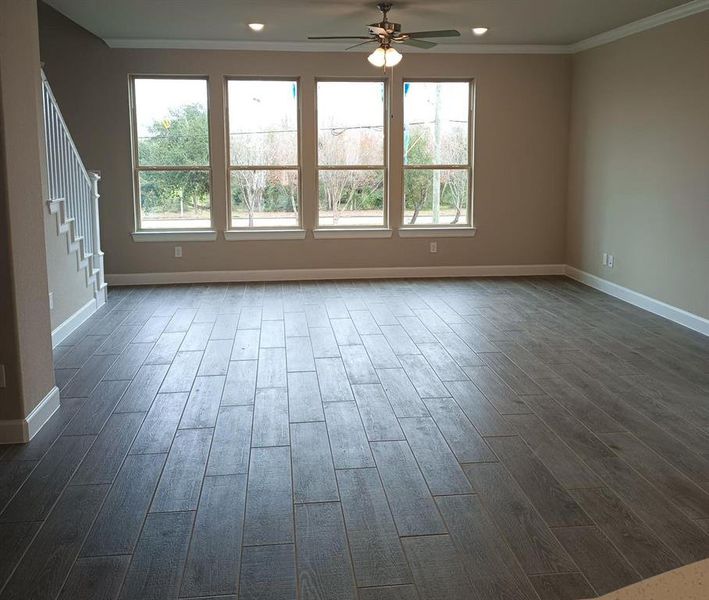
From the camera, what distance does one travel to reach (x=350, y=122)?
349 inches

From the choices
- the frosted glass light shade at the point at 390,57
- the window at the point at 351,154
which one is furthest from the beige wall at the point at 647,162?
the frosted glass light shade at the point at 390,57

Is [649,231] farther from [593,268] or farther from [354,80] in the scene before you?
[354,80]

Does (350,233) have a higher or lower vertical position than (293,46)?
lower

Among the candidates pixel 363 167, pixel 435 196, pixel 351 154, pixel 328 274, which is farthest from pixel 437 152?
pixel 328 274

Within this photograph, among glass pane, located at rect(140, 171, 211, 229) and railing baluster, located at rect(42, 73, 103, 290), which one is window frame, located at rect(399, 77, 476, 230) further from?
railing baluster, located at rect(42, 73, 103, 290)

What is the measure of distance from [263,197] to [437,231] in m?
2.15

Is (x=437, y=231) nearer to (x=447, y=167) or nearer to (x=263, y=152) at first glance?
(x=447, y=167)

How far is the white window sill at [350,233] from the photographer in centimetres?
895

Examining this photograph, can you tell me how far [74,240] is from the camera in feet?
21.4

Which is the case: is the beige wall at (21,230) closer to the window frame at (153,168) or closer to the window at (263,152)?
the window frame at (153,168)

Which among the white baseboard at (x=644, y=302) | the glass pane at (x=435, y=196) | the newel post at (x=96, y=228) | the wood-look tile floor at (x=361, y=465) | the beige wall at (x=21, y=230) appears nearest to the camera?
the wood-look tile floor at (x=361, y=465)

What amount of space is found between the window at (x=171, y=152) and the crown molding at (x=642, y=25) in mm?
4352

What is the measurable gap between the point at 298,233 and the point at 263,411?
4789 millimetres

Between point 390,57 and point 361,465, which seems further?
point 390,57
